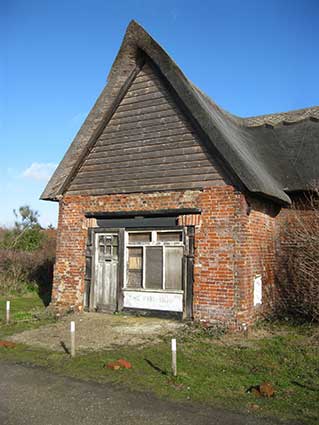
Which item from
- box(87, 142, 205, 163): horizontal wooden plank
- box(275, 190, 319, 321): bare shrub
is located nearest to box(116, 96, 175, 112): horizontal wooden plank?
box(87, 142, 205, 163): horizontal wooden plank

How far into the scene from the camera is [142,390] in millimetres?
5801

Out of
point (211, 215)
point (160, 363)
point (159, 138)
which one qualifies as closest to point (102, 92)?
point (159, 138)

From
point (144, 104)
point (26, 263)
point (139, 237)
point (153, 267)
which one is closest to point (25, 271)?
point (26, 263)

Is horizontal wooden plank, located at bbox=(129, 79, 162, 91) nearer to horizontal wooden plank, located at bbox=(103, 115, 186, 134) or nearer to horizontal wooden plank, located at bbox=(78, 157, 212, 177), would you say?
horizontal wooden plank, located at bbox=(103, 115, 186, 134)

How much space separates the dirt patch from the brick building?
2.18 ft

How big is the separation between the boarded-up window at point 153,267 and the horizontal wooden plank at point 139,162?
7.83ft

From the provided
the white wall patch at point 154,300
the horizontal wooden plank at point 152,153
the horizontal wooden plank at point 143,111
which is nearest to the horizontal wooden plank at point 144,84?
the horizontal wooden plank at point 143,111

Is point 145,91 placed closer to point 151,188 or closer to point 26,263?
point 151,188

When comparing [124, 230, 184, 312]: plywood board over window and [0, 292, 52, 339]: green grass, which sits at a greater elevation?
[124, 230, 184, 312]: plywood board over window

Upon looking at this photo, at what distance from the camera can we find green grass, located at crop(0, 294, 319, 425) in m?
5.44

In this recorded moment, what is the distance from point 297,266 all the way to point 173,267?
3.54m

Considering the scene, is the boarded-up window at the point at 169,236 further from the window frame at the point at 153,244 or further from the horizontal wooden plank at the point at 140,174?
the horizontal wooden plank at the point at 140,174

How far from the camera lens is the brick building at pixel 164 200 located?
32.6 feet

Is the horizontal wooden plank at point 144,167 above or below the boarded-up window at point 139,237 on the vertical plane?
above
